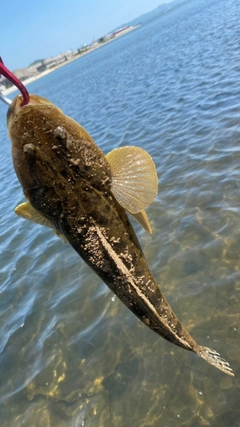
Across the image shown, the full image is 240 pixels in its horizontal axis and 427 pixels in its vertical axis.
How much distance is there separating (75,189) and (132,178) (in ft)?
1.47

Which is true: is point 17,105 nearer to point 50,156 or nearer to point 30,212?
point 50,156

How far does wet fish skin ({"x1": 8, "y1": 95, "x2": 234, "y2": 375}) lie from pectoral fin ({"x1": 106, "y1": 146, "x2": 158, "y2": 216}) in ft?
0.23

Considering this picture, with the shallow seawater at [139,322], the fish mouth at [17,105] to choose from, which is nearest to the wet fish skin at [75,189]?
the fish mouth at [17,105]

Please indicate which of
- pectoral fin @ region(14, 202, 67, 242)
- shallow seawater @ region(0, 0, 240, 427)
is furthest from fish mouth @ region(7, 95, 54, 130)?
shallow seawater @ region(0, 0, 240, 427)

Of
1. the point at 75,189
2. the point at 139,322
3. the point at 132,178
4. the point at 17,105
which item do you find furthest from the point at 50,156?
the point at 139,322

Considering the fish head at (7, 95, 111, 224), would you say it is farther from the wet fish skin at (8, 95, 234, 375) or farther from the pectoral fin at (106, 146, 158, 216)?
the pectoral fin at (106, 146, 158, 216)

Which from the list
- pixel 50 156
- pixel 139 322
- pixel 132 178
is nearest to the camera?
pixel 50 156

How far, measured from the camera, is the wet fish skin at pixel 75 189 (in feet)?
8.37

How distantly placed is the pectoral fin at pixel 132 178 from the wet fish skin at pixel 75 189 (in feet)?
0.23

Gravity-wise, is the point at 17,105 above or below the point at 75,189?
above

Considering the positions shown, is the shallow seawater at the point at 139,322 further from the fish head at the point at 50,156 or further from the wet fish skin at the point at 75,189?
the fish head at the point at 50,156

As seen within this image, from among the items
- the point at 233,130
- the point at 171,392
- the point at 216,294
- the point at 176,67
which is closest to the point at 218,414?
the point at 171,392

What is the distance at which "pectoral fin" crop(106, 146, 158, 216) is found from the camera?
2744mm

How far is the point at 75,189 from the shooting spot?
8.58 ft
